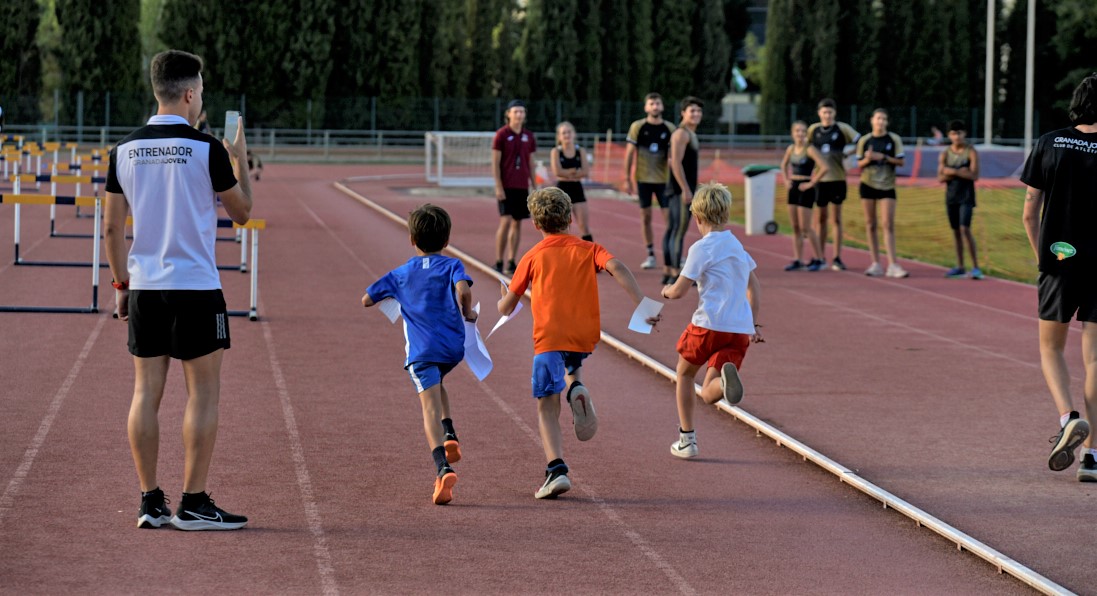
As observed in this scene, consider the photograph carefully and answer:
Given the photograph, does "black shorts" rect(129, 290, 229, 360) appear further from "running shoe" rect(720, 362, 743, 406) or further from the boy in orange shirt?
"running shoe" rect(720, 362, 743, 406)

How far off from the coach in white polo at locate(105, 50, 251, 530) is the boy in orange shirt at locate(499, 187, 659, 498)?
1467 mm

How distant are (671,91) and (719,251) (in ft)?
195

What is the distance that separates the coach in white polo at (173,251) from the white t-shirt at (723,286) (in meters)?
2.63

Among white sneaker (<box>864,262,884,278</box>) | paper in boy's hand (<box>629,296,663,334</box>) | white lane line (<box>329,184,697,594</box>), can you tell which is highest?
paper in boy's hand (<box>629,296,663,334</box>)

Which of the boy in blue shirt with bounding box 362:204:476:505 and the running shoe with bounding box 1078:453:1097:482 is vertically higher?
the boy in blue shirt with bounding box 362:204:476:505

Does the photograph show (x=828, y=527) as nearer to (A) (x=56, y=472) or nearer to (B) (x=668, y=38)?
(A) (x=56, y=472)

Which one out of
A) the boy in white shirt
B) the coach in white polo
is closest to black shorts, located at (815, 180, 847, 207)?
the boy in white shirt

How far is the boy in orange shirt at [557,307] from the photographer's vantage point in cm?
700

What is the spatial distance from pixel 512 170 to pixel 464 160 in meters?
20.7

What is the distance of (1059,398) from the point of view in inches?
300

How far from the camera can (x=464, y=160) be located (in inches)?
1462

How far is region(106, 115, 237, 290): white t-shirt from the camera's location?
6012 millimetres

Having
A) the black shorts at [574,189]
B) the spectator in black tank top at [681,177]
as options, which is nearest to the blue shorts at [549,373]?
the spectator in black tank top at [681,177]

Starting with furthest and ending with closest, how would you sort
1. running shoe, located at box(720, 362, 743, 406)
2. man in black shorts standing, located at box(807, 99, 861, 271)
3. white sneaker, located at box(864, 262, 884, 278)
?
white sneaker, located at box(864, 262, 884, 278) < man in black shorts standing, located at box(807, 99, 861, 271) < running shoe, located at box(720, 362, 743, 406)
